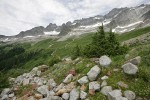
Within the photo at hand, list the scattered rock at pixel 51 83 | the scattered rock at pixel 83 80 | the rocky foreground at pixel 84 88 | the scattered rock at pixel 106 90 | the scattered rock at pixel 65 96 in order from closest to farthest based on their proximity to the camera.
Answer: the rocky foreground at pixel 84 88, the scattered rock at pixel 106 90, the scattered rock at pixel 65 96, the scattered rock at pixel 83 80, the scattered rock at pixel 51 83

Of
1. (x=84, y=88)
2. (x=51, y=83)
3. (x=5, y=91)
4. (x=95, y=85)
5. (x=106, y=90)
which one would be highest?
(x=95, y=85)

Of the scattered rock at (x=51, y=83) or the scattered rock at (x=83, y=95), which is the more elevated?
the scattered rock at (x=83, y=95)

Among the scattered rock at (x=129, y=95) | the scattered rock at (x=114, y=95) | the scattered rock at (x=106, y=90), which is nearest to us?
the scattered rock at (x=114, y=95)

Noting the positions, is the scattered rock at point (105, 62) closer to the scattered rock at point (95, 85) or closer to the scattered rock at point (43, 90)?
the scattered rock at point (95, 85)

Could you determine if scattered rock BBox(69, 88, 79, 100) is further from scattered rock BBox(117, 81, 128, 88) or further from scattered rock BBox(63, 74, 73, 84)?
scattered rock BBox(117, 81, 128, 88)

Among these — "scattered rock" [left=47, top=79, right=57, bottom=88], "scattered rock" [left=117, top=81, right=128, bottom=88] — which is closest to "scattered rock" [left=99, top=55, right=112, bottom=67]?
"scattered rock" [left=117, top=81, right=128, bottom=88]

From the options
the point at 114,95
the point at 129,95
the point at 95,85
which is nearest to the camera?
the point at 114,95

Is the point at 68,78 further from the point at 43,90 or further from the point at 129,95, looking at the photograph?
the point at 129,95

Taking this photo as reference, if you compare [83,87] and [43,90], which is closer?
[83,87]

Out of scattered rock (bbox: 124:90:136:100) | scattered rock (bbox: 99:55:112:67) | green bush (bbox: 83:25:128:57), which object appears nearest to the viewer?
scattered rock (bbox: 124:90:136:100)

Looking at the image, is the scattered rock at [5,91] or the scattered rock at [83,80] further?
the scattered rock at [5,91]

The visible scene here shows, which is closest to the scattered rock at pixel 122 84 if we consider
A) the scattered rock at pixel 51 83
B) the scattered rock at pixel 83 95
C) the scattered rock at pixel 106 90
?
the scattered rock at pixel 106 90

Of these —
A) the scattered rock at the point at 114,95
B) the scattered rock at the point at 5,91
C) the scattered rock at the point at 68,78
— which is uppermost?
the scattered rock at the point at 114,95

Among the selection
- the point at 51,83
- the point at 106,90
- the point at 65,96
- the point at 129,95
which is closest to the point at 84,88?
the point at 65,96
